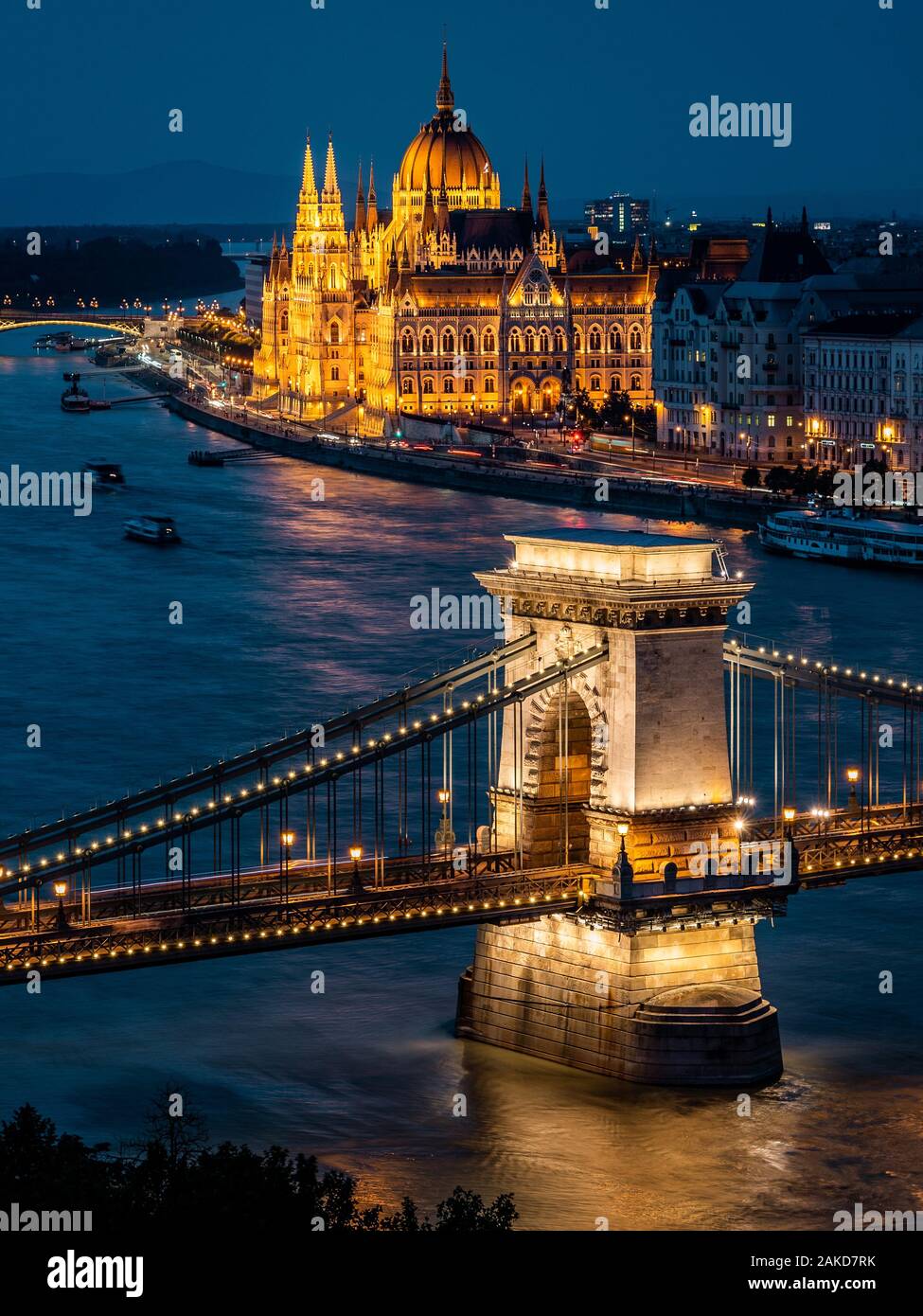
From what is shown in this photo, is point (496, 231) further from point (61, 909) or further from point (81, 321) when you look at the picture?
point (61, 909)

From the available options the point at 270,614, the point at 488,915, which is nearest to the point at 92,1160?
the point at 488,915

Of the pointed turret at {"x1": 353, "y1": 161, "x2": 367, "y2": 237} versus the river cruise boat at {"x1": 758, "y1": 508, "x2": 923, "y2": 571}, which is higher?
the pointed turret at {"x1": 353, "y1": 161, "x2": 367, "y2": 237}

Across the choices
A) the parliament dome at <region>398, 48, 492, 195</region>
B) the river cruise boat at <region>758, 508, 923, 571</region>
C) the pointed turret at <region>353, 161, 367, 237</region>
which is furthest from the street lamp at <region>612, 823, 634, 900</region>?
the pointed turret at <region>353, 161, 367, 237</region>

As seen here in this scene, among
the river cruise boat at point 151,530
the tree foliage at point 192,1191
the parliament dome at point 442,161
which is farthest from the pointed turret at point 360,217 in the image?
the tree foliage at point 192,1191

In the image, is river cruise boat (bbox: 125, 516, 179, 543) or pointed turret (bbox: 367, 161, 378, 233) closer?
river cruise boat (bbox: 125, 516, 179, 543)

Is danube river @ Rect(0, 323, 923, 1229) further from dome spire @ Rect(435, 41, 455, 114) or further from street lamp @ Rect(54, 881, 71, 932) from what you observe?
dome spire @ Rect(435, 41, 455, 114)

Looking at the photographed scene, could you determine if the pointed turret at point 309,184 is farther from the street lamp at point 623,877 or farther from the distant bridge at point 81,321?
the street lamp at point 623,877

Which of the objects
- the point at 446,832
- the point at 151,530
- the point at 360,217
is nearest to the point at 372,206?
the point at 360,217

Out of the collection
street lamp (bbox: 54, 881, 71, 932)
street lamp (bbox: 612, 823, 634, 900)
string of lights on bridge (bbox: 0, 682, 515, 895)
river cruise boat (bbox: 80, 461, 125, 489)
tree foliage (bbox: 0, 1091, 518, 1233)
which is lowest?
river cruise boat (bbox: 80, 461, 125, 489)
